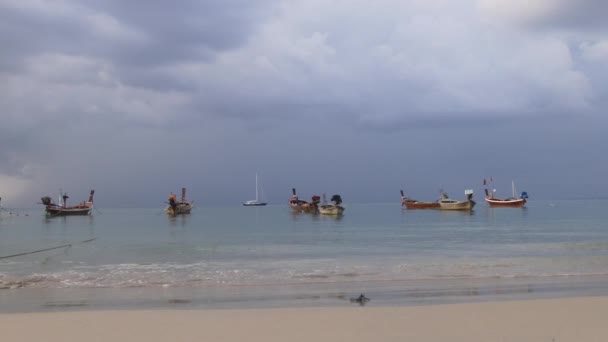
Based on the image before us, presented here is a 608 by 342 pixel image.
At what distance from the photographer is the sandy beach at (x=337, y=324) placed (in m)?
8.23

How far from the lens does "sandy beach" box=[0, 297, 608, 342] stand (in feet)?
27.0

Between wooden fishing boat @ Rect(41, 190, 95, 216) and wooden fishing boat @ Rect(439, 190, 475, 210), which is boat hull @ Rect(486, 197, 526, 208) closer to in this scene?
wooden fishing boat @ Rect(439, 190, 475, 210)

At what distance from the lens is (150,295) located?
1364cm

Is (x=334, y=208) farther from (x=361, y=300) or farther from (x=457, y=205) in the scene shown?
(x=361, y=300)

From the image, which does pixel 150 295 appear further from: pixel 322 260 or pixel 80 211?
pixel 80 211

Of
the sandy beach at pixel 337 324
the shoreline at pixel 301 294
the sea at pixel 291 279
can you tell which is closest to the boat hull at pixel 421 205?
the sea at pixel 291 279

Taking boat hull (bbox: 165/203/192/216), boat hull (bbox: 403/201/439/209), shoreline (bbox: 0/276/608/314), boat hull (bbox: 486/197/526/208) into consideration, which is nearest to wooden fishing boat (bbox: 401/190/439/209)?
boat hull (bbox: 403/201/439/209)

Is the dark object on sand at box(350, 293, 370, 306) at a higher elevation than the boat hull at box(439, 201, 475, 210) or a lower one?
higher

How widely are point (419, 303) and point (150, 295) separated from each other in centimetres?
692

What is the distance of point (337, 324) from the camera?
29.6 ft

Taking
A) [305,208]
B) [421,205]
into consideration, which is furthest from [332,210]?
[421,205]

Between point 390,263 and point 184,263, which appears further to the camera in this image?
point 184,263

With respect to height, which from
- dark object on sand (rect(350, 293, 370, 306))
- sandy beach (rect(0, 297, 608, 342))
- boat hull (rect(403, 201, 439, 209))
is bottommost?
boat hull (rect(403, 201, 439, 209))

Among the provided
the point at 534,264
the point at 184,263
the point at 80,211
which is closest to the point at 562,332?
the point at 534,264
